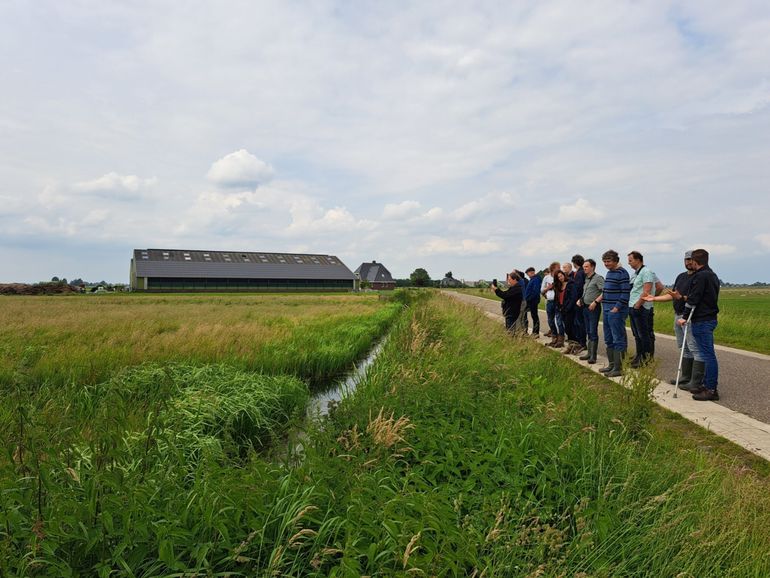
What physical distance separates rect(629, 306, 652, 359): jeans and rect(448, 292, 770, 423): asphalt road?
38 cm

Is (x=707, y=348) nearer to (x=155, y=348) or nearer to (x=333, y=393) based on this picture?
(x=333, y=393)

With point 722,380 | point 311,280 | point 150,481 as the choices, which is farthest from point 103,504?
point 311,280

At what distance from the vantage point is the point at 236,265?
6475 cm

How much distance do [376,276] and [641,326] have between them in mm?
90224

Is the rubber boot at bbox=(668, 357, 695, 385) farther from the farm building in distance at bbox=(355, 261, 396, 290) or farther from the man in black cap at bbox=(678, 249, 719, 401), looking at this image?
the farm building in distance at bbox=(355, 261, 396, 290)

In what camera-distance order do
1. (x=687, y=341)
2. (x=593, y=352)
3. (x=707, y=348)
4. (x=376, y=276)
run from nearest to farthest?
1. (x=707, y=348)
2. (x=687, y=341)
3. (x=593, y=352)
4. (x=376, y=276)

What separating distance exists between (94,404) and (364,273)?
94.6 meters

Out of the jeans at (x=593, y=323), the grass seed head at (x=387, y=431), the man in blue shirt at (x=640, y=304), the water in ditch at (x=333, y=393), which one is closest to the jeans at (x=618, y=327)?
the man in blue shirt at (x=640, y=304)

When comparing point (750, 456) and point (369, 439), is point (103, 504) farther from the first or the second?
point (750, 456)

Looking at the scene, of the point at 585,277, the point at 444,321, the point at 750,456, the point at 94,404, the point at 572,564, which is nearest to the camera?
the point at 572,564

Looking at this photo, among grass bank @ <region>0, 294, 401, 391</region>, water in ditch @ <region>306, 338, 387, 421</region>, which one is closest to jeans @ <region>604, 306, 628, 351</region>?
water in ditch @ <region>306, 338, 387, 421</region>

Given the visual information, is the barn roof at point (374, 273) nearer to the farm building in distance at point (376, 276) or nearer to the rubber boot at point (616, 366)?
the farm building in distance at point (376, 276)

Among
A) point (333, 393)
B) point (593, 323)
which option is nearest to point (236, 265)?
→ point (333, 393)

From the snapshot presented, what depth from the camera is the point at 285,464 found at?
3.33m
